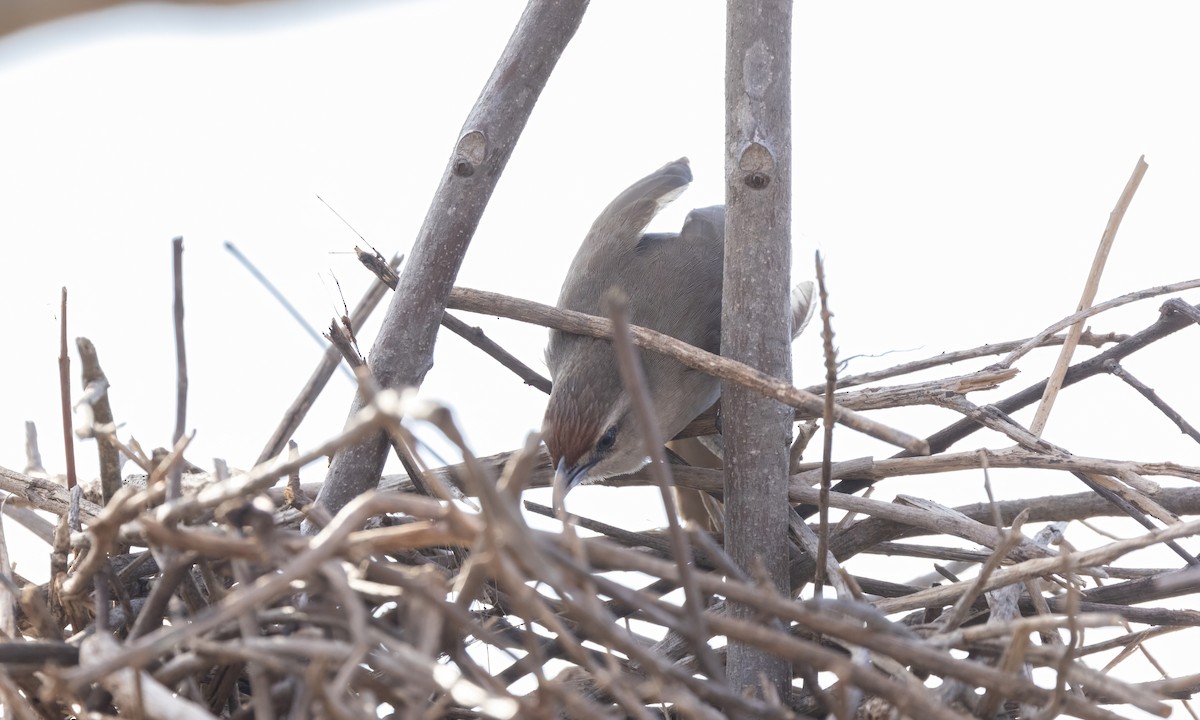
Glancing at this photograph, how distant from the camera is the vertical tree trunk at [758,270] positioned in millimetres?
2203

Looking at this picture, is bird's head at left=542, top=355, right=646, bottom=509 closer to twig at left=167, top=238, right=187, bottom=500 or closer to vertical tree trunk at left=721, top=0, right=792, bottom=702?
vertical tree trunk at left=721, top=0, right=792, bottom=702

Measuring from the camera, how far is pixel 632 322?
125 inches

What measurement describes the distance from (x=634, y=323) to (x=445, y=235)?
1020 mm

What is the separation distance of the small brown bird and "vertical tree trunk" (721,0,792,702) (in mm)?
681

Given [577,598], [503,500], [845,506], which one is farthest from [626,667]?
[503,500]

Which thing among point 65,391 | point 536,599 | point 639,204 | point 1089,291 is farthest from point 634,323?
point 536,599

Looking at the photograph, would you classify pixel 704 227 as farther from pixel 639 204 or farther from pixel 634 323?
pixel 634 323

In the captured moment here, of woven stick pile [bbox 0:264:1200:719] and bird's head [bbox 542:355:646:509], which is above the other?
bird's head [bbox 542:355:646:509]

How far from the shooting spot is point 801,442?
2281mm

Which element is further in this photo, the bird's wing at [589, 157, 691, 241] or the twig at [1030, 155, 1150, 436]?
the bird's wing at [589, 157, 691, 241]

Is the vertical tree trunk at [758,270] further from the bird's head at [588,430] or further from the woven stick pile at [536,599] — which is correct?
the bird's head at [588,430]

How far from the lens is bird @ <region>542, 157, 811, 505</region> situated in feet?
10.1

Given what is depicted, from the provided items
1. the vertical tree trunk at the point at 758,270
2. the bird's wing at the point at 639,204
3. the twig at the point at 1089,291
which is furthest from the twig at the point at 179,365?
the bird's wing at the point at 639,204

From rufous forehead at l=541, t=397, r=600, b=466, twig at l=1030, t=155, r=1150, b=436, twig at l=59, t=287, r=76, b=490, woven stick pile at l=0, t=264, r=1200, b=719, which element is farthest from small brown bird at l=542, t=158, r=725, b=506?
twig at l=59, t=287, r=76, b=490
